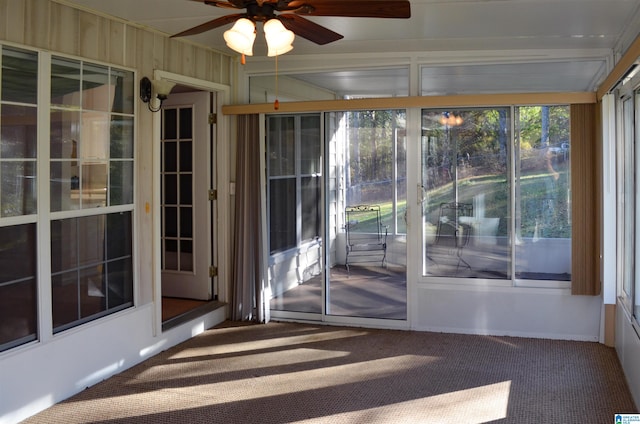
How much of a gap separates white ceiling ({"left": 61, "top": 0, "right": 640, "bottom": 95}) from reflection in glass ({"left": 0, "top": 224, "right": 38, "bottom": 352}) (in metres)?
1.48

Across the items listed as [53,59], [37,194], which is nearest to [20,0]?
[53,59]

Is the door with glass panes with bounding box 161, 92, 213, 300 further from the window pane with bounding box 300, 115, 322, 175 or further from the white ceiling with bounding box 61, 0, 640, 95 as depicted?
the window pane with bounding box 300, 115, 322, 175

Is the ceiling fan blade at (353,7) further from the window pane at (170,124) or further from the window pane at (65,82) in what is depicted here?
the window pane at (170,124)

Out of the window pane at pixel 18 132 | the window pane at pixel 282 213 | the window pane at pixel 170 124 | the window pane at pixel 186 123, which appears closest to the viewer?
the window pane at pixel 18 132

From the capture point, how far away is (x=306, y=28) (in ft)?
9.43

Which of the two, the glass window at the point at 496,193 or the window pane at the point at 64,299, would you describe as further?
the glass window at the point at 496,193

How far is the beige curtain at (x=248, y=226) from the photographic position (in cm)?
543

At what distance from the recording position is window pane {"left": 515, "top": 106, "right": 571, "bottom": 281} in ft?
16.0

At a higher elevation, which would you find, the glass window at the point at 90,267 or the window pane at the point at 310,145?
the window pane at the point at 310,145

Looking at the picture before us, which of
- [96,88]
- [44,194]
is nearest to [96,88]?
[96,88]

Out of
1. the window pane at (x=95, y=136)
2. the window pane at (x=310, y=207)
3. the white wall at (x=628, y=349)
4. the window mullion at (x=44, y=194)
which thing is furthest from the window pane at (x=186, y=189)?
the white wall at (x=628, y=349)

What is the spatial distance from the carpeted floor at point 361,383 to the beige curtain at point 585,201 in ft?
1.79

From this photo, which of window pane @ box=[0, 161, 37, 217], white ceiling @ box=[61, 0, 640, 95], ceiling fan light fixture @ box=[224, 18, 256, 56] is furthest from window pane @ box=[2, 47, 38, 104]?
ceiling fan light fixture @ box=[224, 18, 256, 56]

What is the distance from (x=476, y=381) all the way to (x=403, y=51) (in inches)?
109
